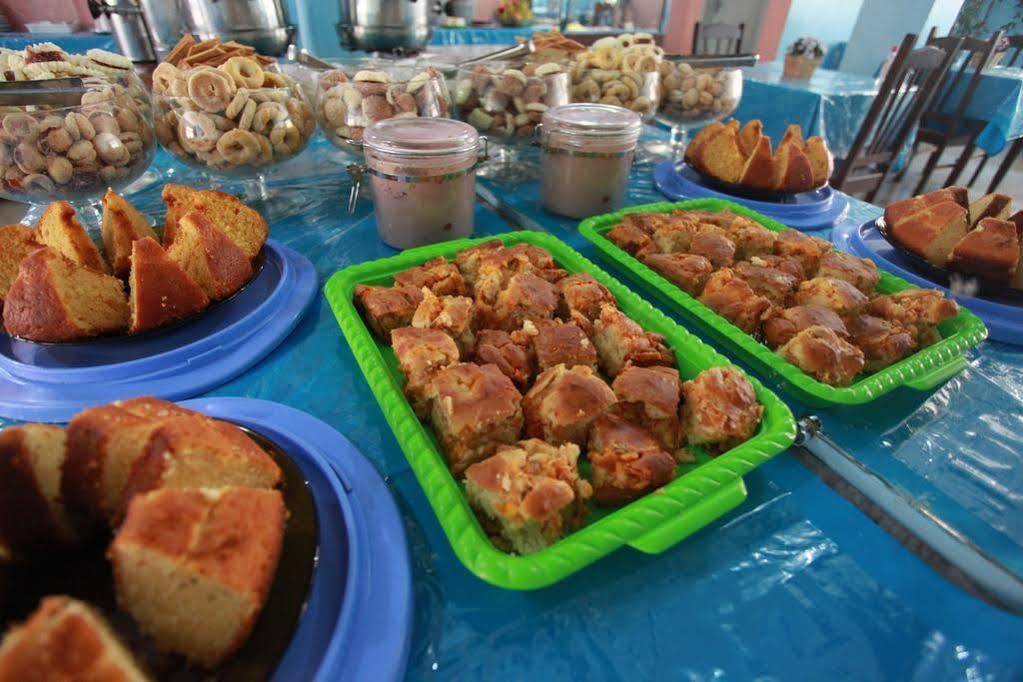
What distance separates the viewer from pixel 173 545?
479mm

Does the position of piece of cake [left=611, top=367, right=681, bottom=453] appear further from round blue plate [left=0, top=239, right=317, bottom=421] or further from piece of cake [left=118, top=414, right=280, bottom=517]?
round blue plate [left=0, top=239, right=317, bottom=421]

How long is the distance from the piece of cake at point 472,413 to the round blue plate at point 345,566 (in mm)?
120

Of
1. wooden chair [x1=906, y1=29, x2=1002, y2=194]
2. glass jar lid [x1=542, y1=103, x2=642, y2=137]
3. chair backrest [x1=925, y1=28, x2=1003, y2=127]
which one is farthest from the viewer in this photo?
wooden chair [x1=906, y1=29, x2=1002, y2=194]

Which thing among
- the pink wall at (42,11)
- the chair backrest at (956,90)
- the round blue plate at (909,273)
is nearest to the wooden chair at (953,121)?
the chair backrest at (956,90)

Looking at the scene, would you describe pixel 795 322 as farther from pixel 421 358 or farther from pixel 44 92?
pixel 44 92

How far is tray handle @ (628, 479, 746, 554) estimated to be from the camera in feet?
2.15

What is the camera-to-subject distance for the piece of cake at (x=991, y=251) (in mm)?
1229

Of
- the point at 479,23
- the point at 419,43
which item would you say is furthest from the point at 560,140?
the point at 479,23

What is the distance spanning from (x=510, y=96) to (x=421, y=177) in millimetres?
640

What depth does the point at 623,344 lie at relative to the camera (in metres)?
0.97

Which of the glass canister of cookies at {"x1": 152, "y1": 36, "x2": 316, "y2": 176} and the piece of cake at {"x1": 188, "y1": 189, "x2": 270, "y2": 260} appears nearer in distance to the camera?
the piece of cake at {"x1": 188, "y1": 189, "x2": 270, "y2": 260}

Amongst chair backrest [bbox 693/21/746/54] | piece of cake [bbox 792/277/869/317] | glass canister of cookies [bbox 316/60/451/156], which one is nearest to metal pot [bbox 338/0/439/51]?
glass canister of cookies [bbox 316/60/451/156]

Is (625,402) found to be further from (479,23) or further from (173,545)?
(479,23)

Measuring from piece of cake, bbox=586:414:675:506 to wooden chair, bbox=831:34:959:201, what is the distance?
3.92 metres
